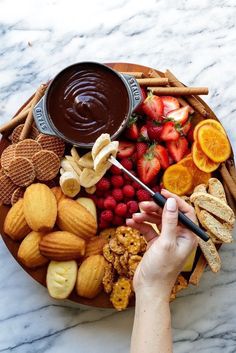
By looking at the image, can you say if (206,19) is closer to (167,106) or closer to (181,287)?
(167,106)

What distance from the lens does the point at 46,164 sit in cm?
165

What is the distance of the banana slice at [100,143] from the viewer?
1536 mm

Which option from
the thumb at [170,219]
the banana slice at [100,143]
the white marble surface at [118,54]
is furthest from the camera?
the white marble surface at [118,54]

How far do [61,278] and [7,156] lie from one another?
36 centimetres

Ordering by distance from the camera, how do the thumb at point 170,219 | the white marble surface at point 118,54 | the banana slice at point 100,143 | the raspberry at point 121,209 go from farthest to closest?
1. the white marble surface at point 118,54
2. the raspberry at point 121,209
3. the banana slice at point 100,143
4. the thumb at point 170,219

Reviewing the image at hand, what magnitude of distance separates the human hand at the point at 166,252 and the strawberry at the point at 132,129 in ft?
0.93

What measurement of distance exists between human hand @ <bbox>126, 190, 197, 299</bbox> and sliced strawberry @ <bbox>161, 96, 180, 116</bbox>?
0.34m

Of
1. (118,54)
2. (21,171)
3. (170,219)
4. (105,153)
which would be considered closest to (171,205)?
(170,219)

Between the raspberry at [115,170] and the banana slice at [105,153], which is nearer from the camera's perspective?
the banana slice at [105,153]

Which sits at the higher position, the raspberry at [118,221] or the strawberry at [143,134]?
the strawberry at [143,134]

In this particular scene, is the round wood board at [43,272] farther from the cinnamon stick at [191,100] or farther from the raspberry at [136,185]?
the raspberry at [136,185]

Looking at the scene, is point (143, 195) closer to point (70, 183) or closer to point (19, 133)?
point (70, 183)

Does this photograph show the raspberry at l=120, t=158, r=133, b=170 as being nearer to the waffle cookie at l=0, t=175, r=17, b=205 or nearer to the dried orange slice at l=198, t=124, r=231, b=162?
the dried orange slice at l=198, t=124, r=231, b=162

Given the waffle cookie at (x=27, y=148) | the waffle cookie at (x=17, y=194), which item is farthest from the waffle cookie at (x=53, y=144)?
the waffle cookie at (x=17, y=194)
